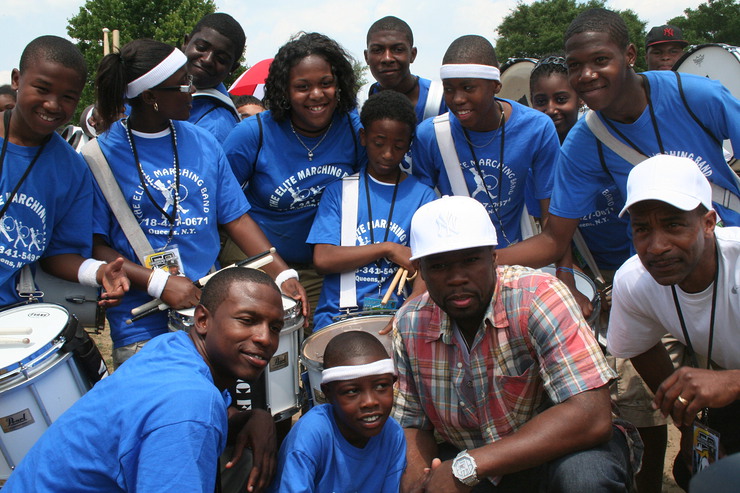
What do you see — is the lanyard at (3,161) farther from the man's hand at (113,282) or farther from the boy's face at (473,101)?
the boy's face at (473,101)

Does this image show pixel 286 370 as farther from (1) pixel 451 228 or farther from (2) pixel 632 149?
(2) pixel 632 149

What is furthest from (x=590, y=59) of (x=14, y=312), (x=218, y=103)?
(x=14, y=312)

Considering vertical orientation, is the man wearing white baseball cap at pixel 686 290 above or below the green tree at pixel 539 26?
below

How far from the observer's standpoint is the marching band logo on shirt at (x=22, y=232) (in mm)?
3717

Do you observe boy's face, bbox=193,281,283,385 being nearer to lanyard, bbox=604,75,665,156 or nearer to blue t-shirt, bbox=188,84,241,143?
lanyard, bbox=604,75,665,156

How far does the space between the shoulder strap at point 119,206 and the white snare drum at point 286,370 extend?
0.95 metres

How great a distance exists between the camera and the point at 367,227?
4.53m

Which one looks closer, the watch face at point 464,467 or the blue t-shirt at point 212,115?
the watch face at point 464,467

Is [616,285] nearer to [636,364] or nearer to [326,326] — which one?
[636,364]

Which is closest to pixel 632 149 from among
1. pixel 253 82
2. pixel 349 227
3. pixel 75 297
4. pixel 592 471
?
pixel 349 227

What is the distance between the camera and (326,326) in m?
4.10

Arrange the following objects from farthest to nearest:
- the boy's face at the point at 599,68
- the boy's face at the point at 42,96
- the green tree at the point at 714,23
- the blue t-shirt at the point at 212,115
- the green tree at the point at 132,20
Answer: the green tree at the point at 714,23, the green tree at the point at 132,20, the blue t-shirt at the point at 212,115, the boy's face at the point at 599,68, the boy's face at the point at 42,96

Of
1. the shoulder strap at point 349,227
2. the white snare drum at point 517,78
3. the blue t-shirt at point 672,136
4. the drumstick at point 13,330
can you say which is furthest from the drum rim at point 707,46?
the drumstick at point 13,330

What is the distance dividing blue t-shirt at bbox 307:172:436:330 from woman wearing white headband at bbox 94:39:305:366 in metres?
→ 0.42
